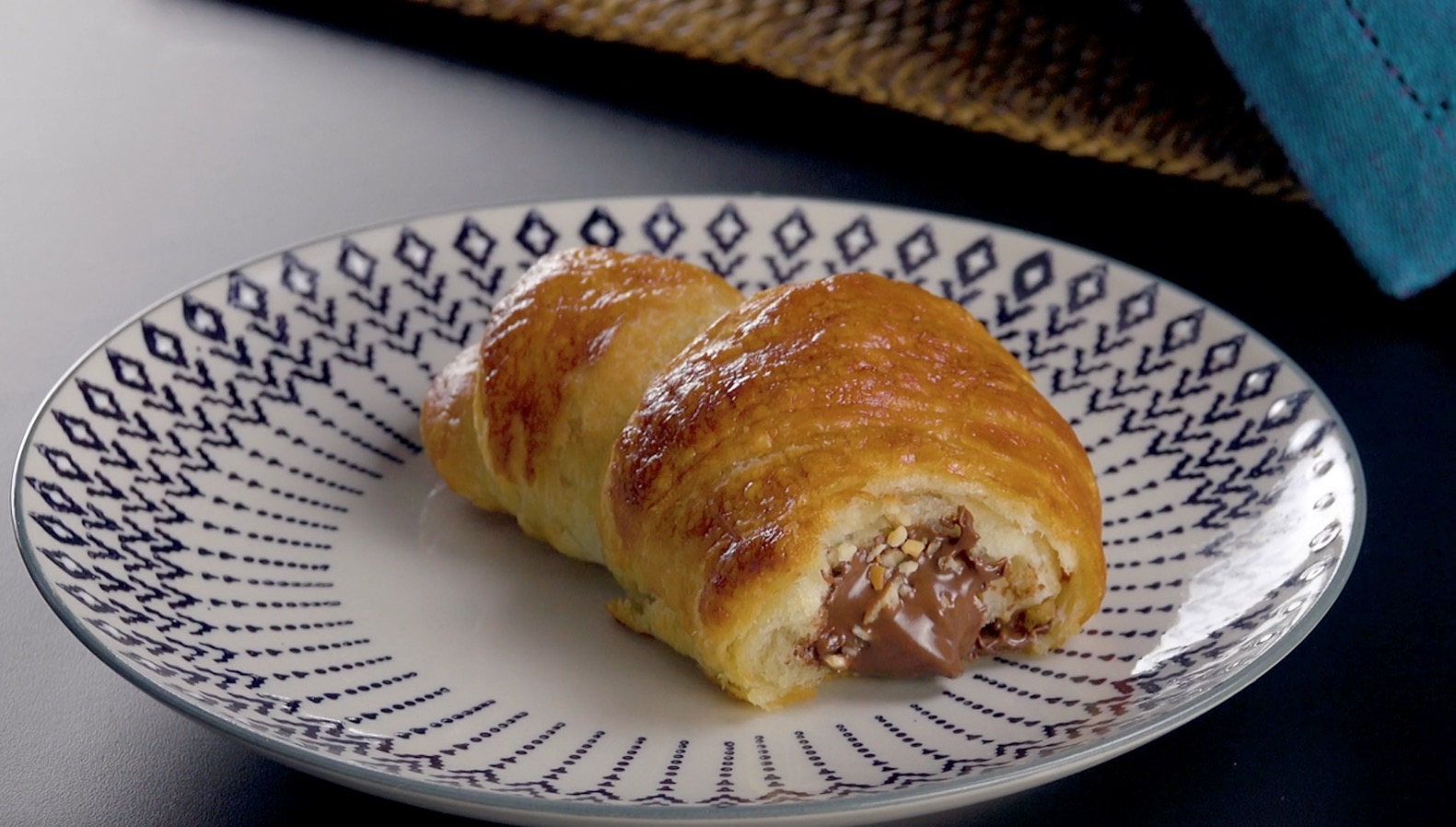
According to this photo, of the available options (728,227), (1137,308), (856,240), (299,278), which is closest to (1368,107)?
(1137,308)

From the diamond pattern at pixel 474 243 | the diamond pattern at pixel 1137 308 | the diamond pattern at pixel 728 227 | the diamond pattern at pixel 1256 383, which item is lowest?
the diamond pattern at pixel 1256 383

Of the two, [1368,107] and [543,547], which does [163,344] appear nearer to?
[543,547]

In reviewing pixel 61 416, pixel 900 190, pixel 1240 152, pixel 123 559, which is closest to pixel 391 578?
pixel 123 559

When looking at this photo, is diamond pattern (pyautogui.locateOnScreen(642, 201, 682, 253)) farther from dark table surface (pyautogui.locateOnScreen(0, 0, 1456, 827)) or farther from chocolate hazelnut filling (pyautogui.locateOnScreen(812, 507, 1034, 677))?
chocolate hazelnut filling (pyautogui.locateOnScreen(812, 507, 1034, 677))

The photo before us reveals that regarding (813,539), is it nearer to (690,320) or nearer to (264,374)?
(690,320)

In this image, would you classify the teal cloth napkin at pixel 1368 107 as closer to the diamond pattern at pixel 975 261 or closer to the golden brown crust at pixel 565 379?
the diamond pattern at pixel 975 261

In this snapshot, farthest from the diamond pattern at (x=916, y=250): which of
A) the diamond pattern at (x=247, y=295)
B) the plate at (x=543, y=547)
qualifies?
the diamond pattern at (x=247, y=295)
